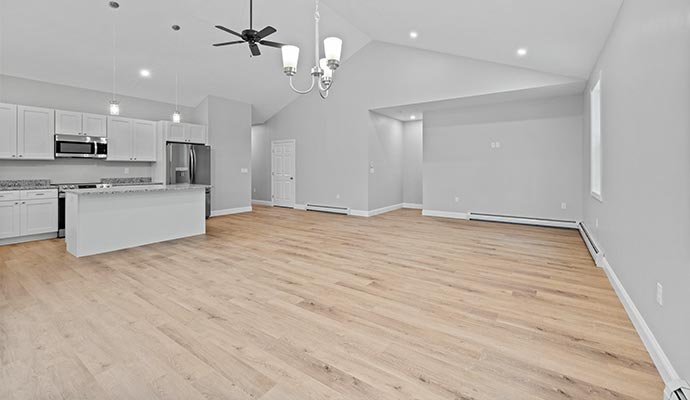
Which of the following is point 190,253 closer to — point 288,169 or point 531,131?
point 288,169

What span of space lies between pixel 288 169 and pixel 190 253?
5.32 metres

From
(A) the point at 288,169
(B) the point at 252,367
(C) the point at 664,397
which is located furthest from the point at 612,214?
(A) the point at 288,169

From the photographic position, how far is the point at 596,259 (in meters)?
3.98

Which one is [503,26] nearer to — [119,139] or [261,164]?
[119,139]

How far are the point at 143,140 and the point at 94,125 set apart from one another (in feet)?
2.86

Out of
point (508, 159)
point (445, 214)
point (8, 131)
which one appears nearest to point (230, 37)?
point (8, 131)

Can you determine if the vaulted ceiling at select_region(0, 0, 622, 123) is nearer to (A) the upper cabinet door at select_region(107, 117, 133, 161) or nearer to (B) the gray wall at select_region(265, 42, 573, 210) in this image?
(B) the gray wall at select_region(265, 42, 573, 210)

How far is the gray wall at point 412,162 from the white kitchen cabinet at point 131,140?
20.6 feet

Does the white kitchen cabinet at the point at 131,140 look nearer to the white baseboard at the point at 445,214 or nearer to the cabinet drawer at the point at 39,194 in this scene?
the cabinet drawer at the point at 39,194

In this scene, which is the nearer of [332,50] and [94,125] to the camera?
[332,50]

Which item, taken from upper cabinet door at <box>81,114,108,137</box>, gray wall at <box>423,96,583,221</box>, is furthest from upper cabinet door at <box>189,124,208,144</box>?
gray wall at <box>423,96,583,221</box>

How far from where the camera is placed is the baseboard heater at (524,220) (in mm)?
6438

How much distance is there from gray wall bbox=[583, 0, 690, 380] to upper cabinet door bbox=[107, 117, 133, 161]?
297 inches

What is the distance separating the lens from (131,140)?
6594 mm
